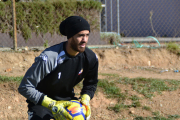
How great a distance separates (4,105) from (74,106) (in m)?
2.63

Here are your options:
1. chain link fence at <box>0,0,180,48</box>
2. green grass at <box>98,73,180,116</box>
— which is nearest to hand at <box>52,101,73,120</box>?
green grass at <box>98,73,180,116</box>

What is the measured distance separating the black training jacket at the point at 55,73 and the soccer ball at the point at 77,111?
0.85ft

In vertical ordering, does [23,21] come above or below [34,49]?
above

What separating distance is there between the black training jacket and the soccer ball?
0.26 metres

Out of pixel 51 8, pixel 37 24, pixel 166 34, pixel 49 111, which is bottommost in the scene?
pixel 166 34

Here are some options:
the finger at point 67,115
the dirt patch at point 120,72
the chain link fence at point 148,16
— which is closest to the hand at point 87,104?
the finger at point 67,115

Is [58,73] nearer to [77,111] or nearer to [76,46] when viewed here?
[76,46]

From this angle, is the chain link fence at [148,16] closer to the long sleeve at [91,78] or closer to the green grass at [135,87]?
the green grass at [135,87]

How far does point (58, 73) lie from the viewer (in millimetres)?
2605

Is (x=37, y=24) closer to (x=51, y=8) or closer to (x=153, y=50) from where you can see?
(x=51, y=8)

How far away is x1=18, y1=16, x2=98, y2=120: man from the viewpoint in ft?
8.15

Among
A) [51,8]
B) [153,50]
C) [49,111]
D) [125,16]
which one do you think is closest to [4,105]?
[49,111]

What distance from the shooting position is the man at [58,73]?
248 centimetres

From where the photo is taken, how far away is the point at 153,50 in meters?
7.96
